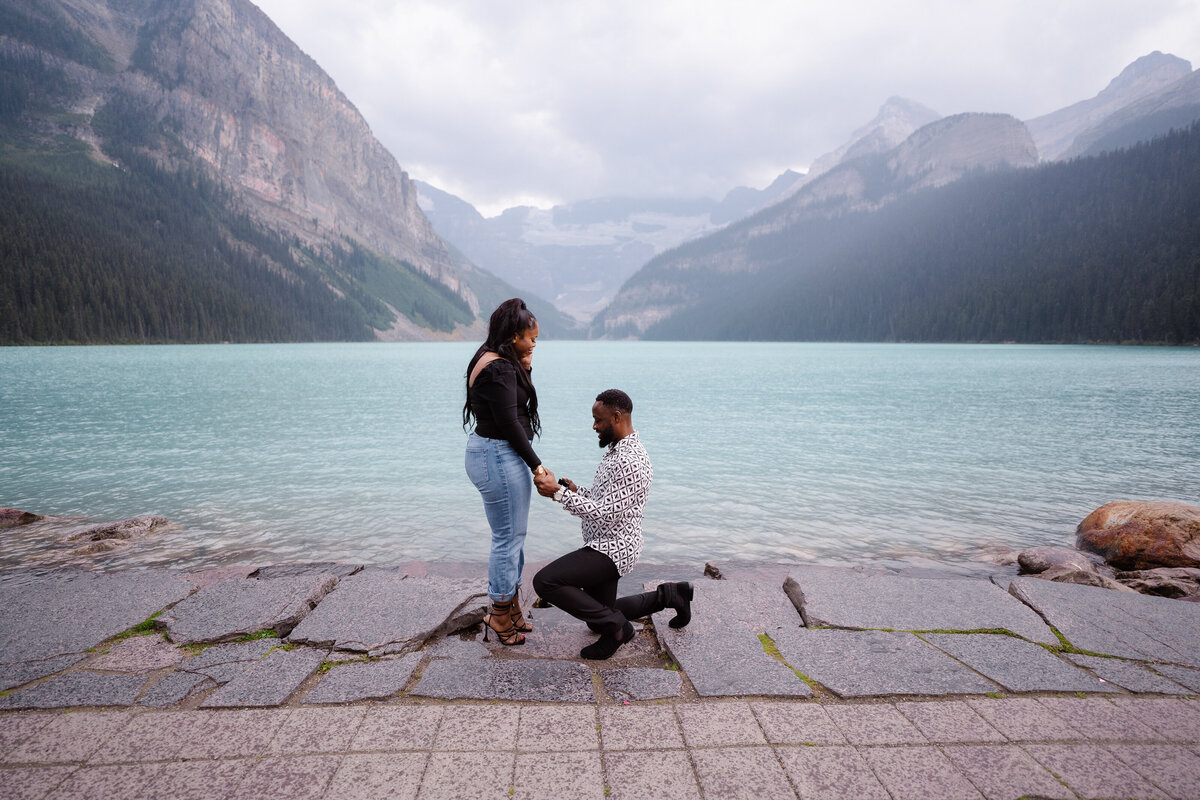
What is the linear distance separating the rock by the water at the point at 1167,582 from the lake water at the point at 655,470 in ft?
6.41

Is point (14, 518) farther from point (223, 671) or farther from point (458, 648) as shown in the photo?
point (458, 648)

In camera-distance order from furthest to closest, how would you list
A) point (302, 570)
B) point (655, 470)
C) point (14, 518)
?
point (655, 470) < point (14, 518) < point (302, 570)

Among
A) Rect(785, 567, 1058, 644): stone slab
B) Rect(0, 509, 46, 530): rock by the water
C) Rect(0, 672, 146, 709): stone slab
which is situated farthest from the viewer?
Rect(0, 509, 46, 530): rock by the water

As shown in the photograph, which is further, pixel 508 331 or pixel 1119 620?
pixel 1119 620

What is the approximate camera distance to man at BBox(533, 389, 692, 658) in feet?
15.6

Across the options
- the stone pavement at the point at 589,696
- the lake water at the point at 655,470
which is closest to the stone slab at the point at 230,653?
the stone pavement at the point at 589,696

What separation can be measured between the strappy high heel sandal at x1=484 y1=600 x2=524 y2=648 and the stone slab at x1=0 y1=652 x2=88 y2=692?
10.5 ft

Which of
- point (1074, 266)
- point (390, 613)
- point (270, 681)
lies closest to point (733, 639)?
point (390, 613)

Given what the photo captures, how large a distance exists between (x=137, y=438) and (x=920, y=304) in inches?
7715

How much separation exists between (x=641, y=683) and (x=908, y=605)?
329cm

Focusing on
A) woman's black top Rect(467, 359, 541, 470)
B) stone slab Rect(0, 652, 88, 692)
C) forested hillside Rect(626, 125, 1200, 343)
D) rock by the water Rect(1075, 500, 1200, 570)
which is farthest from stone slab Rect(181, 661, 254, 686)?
forested hillside Rect(626, 125, 1200, 343)

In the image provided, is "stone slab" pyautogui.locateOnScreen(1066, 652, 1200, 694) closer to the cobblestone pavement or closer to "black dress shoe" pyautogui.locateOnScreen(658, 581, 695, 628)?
the cobblestone pavement

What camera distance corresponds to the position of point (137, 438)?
68.7 feet

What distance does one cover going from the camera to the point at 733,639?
5.07 metres
